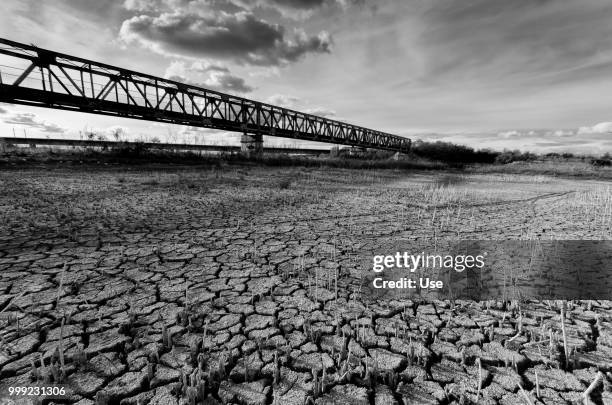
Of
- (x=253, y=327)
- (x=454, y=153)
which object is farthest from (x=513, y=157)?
(x=253, y=327)

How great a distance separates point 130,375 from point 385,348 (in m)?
1.71

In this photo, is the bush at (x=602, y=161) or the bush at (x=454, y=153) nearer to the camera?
the bush at (x=602, y=161)

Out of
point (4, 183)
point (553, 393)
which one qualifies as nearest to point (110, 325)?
point (553, 393)

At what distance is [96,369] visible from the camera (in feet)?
6.15

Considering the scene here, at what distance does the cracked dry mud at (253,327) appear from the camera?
5.81ft

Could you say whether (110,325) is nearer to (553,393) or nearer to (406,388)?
(406,388)

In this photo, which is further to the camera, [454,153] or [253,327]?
[454,153]

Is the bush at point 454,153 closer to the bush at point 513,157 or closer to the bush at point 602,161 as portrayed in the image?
the bush at point 513,157

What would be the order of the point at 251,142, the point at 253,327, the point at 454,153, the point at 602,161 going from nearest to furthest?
the point at 253,327
the point at 251,142
the point at 602,161
the point at 454,153

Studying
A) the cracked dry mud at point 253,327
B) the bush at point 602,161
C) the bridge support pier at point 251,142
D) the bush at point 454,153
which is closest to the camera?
the cracked dry mud at point 253,327

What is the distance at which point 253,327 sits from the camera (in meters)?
2.37

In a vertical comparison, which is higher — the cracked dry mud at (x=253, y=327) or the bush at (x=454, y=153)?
the bush at (x=454, y=153)

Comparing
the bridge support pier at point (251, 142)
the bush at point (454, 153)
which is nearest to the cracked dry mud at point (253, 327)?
the bridge support pier at point (251, 142)

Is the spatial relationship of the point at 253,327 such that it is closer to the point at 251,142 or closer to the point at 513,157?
the point at 251,142
